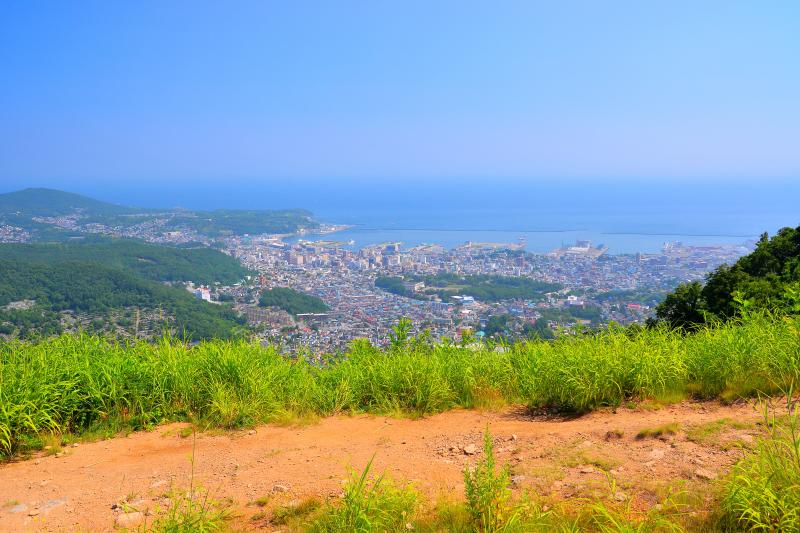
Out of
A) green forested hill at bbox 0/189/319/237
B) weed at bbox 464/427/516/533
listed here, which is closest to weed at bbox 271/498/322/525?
weed at bbox 464/427/516/533

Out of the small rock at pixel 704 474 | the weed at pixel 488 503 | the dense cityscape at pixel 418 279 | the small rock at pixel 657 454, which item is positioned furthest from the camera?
the dense cityscape at pixel 418 279

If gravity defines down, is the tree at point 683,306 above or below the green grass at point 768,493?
below

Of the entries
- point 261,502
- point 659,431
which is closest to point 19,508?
point 261,502

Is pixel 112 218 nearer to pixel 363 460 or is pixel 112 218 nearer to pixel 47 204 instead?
pixel 47 204

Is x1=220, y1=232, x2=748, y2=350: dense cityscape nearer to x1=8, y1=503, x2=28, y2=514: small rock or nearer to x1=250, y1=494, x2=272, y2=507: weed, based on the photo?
x1=8, y1=503, x2=28, y2=514: small rock

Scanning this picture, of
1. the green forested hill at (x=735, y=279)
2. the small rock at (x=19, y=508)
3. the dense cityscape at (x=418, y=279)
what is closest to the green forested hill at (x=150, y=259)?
the dense cityscape at (x=418, y=279)

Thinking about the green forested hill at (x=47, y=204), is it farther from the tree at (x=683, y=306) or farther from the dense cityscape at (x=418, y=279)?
the tree at (x=683, y=306)

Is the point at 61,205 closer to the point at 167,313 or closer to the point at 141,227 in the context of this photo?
the point at 141,227
